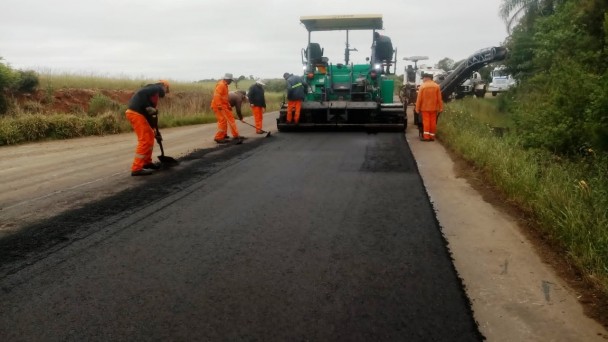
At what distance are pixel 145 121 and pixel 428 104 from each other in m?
5.98

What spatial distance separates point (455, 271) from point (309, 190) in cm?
288

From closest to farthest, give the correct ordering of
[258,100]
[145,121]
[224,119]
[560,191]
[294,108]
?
[560,191] < [145,121] < [224,119] < [258,100] < [294,108]

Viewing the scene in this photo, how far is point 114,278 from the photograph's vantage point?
3600 mm

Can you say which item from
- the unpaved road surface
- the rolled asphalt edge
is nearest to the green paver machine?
the unpaved road surface

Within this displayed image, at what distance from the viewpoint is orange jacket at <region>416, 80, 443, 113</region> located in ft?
36.4

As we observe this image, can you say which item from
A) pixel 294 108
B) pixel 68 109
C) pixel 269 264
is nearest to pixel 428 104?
pixel 294 108

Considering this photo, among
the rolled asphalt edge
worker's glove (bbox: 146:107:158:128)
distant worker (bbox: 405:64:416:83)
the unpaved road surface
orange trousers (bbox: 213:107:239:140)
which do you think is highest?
distant worker (bbox: 405:64:416:83)

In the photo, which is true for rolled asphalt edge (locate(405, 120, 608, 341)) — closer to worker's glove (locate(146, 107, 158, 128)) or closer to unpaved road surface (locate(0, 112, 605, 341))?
unpaved road surface (locate(0, 112, 605, 341))

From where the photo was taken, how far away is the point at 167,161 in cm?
873

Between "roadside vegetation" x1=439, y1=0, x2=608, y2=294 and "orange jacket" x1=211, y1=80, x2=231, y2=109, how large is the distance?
482 centimetres

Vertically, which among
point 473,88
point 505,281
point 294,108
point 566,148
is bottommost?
point 505,281

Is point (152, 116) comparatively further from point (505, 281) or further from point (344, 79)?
point (344, 79)

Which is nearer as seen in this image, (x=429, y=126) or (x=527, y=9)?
(x=429, y=126)

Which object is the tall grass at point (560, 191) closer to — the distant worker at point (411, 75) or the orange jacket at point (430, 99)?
the orange jacket at point (430, 99)
